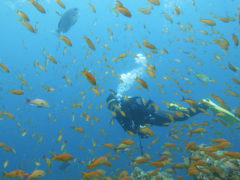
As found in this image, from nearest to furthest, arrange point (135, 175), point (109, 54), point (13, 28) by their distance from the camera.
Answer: point (135, 175) < point (13, 28) < point (109, 54)

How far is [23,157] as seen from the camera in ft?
122

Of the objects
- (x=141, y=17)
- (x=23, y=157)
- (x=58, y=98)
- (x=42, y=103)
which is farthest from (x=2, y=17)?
(x=42, y=103)

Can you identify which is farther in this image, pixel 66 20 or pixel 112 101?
pixel 112 101

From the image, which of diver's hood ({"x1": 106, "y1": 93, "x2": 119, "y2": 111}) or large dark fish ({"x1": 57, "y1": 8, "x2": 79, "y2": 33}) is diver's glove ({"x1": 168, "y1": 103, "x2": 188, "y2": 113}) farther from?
large dark fish ({"x1": 57, "y1": 8, "x2": 79, "y2": 33})

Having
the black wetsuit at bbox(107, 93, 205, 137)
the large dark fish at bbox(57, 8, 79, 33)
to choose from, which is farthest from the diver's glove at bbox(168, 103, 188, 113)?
the large dark fish at bbox(57, 8, 79, 33)

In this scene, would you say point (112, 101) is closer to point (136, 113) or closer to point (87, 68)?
point (136, 113)

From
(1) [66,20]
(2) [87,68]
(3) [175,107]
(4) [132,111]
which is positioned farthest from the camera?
(2) [87,68]

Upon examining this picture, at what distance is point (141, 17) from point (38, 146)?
47068 millimetres

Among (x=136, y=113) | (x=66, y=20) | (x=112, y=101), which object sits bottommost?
(x=136, y=113)

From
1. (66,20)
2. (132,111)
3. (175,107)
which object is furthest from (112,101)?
(66,20)

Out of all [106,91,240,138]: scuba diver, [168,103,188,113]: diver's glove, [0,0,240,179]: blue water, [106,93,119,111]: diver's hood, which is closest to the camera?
[106,91,240,138]: scuba diver

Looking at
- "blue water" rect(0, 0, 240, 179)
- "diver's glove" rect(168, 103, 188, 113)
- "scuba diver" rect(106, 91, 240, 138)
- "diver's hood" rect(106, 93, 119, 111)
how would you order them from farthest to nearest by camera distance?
"blue water" rect(0, 0, 240, 179)
"diver's glove" rect(168, 103, 188, 113)
"diver's hood" rect(106, 93, 119, 111)
"scuba diver" rect(106, 91, 240, 138)

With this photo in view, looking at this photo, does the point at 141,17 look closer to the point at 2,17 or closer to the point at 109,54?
the point at 109,54

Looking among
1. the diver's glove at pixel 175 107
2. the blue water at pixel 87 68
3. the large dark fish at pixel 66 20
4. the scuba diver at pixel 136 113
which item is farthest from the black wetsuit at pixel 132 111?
the blue water at pixel 87 68
